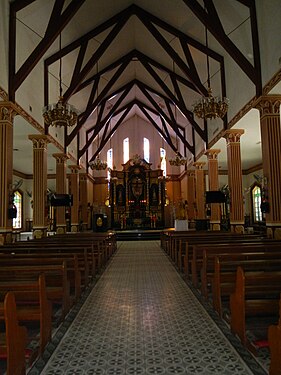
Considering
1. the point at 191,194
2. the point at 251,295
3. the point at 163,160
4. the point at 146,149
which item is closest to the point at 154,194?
the point at 163,160

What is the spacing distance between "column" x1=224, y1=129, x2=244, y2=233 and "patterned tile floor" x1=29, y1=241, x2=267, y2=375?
725 centimetres

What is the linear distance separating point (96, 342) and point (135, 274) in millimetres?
4265

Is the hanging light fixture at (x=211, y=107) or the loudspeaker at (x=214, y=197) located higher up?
the hanging light fixture at (x=211, y=107)

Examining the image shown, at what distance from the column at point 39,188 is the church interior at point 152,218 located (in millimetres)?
54

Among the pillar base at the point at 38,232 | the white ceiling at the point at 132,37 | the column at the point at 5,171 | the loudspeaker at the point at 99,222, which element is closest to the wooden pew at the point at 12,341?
the column at the point at 5,171

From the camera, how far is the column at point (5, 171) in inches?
368

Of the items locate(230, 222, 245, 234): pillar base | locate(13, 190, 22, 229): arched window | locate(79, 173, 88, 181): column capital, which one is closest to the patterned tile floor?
locate(230, 222, 245, 234): pillar base

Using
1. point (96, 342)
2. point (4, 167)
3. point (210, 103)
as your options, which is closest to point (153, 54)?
point (210, 103)

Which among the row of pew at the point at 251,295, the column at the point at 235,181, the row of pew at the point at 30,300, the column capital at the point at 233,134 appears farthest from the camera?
the column capital at the point at 233,134

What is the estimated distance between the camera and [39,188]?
42.5ft

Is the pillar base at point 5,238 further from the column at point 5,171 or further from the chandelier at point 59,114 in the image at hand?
the chandelier at point 59,114

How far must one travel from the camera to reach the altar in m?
26.4

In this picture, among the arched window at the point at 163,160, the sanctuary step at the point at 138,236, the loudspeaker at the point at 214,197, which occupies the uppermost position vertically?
the arched window at the point at 163,160

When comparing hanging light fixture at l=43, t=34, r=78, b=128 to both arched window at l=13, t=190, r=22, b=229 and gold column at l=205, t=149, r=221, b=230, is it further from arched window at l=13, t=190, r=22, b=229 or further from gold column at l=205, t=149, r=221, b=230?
arched window at l=13, t=190, r=22, b=229
